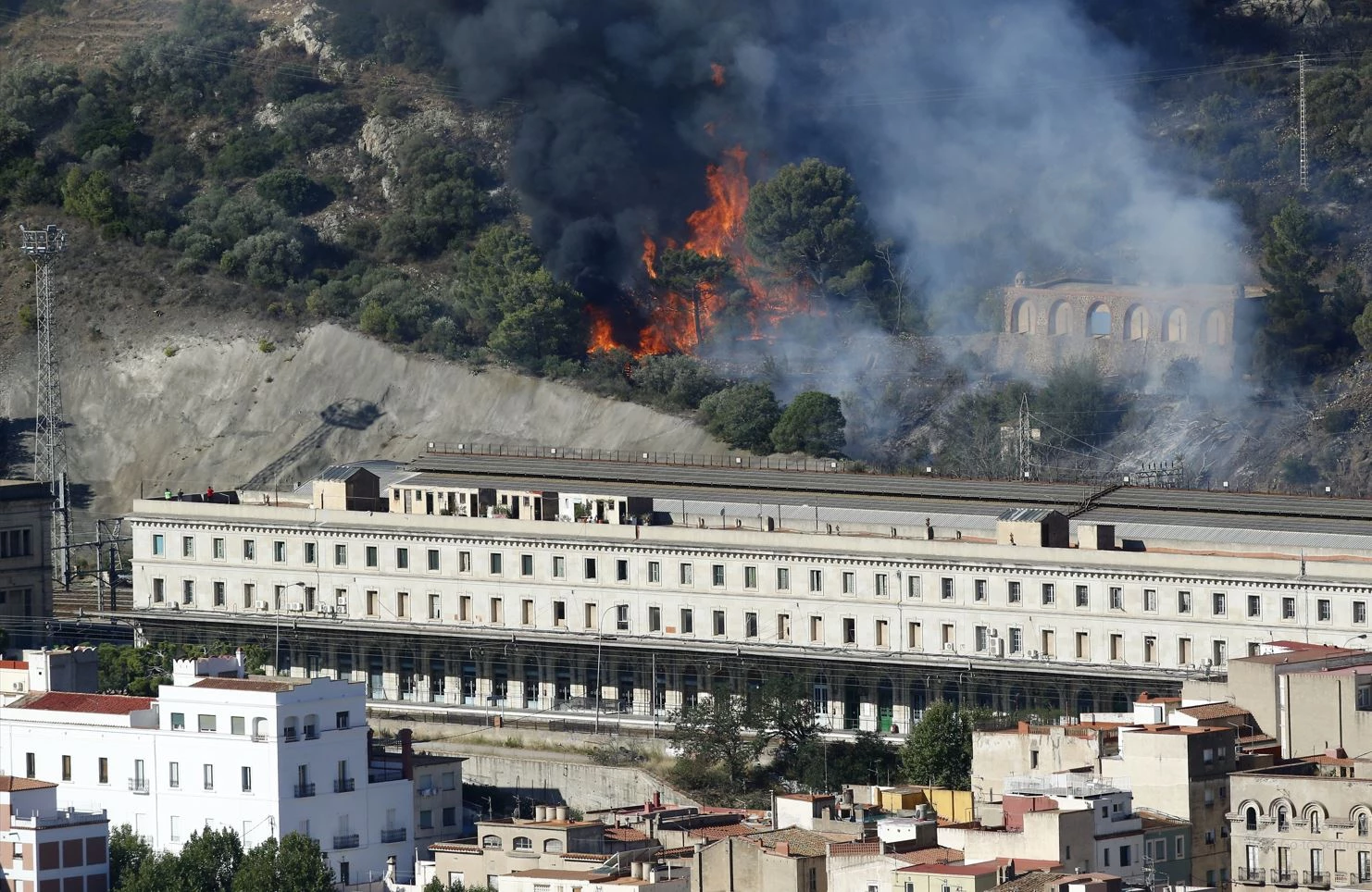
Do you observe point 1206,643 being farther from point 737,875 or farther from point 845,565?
point 737,875

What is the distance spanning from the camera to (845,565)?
506 ft

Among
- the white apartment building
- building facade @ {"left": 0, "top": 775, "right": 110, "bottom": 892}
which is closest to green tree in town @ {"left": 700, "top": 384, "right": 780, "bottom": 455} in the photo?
the white apartment building

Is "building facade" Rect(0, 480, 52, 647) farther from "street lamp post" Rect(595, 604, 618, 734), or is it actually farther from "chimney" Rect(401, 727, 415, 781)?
"chimney" Rect(401, 727, 415, 781)

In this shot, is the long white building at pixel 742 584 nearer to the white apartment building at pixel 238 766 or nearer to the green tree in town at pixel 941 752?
the green tree in town at pixel 941 752

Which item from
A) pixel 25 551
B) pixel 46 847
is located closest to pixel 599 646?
pixel 25 551

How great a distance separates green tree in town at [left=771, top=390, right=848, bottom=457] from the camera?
19425cm

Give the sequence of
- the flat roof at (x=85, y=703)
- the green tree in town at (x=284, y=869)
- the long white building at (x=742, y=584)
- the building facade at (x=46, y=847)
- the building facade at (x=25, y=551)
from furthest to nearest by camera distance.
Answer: the building facade at (x=25, y=551)
the long white building at (x=742, y=584)
the flat roof at (x=85, y=703)
the building facade at (x=46, y=847)
the green tree in town at (x=284, y=869)

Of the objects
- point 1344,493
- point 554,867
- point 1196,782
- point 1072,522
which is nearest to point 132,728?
point 554,867

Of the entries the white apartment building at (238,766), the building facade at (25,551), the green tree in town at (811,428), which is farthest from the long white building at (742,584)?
the white apartment building at (238,766)

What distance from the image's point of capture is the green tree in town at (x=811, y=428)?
19425 cm

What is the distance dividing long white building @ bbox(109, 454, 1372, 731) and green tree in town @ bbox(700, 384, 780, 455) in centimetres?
2111

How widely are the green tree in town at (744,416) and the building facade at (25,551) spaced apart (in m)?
34.8

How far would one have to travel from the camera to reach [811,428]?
19475 cm

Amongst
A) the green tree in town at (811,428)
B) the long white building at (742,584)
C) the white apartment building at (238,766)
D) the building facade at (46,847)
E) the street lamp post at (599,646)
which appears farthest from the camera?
the green tree in town at (811,428)
